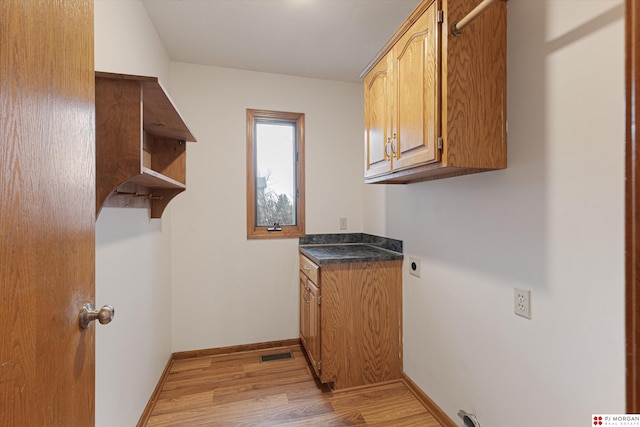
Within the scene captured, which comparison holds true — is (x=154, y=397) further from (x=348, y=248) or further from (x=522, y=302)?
(x=522, y=302)

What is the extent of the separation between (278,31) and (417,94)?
1.25m

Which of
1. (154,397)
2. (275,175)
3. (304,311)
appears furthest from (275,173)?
(154,397)

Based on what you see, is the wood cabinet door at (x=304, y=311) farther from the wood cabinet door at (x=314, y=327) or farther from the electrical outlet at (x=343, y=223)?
the electrical outlet at (x=343, y=223)

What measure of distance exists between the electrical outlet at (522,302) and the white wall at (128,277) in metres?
1.80

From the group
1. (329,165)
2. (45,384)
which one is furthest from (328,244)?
(45,384)

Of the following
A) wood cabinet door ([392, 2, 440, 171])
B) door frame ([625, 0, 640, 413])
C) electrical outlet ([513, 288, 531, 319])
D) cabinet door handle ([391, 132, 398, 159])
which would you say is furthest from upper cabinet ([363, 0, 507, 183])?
door frame ([625, 0, 640, 413])

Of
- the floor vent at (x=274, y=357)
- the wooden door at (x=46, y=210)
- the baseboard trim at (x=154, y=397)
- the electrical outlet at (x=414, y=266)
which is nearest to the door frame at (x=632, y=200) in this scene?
the wooden door at (x=46, y=210)

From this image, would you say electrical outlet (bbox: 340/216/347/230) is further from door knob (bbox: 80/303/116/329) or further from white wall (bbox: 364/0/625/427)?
door knob (bbox: 80/303/116/329)

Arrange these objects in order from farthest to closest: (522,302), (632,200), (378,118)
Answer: (378,118) < (522,302) < (632,200)

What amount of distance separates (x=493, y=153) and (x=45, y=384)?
5.36 feet

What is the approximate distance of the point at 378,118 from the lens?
1.85 m

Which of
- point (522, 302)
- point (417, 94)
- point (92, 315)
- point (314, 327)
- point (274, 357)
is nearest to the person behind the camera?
point (92, 315)

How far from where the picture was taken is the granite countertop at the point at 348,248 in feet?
6.94

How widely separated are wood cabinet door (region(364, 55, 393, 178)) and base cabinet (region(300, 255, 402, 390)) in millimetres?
743
